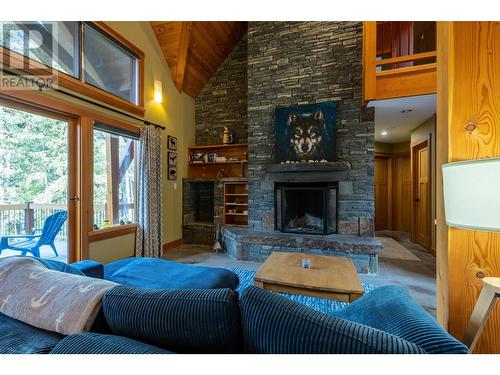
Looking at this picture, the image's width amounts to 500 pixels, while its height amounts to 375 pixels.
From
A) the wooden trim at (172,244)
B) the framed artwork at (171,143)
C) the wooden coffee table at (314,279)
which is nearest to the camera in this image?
the wooden coffee table at (314,279)

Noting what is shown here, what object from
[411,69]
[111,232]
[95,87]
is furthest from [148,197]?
[411,69]

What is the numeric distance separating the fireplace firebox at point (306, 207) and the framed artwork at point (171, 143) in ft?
7.05

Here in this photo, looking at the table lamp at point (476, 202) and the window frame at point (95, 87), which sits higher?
the window frame at point (95, 87)

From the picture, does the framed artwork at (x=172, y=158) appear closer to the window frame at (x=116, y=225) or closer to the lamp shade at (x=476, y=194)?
the window frame at (x=116, y=225)

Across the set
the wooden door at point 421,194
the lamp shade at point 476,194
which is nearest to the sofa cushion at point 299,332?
the lamp shade at point 476,194

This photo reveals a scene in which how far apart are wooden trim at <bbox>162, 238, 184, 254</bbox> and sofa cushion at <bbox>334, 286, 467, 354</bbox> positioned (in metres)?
3.65

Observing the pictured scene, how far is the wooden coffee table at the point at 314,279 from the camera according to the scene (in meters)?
1.61

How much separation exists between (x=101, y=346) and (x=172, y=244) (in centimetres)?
394

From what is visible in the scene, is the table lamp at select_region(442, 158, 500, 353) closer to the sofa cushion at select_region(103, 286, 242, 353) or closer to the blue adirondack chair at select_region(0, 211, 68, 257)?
the sofa cushion at select_region(103, 286, 242, 353)

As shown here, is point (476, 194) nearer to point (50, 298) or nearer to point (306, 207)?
point (50, 298)

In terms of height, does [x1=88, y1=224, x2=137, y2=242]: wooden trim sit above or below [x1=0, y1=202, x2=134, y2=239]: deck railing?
below

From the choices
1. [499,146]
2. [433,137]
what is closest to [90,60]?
[499,146]

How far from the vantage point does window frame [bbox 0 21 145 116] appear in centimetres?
234

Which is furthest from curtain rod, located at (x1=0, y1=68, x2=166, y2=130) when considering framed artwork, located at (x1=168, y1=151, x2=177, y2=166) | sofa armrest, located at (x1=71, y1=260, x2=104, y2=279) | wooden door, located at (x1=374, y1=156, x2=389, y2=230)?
wooden door, located at (x1=374, y1=156, x2=389, y2=230)
